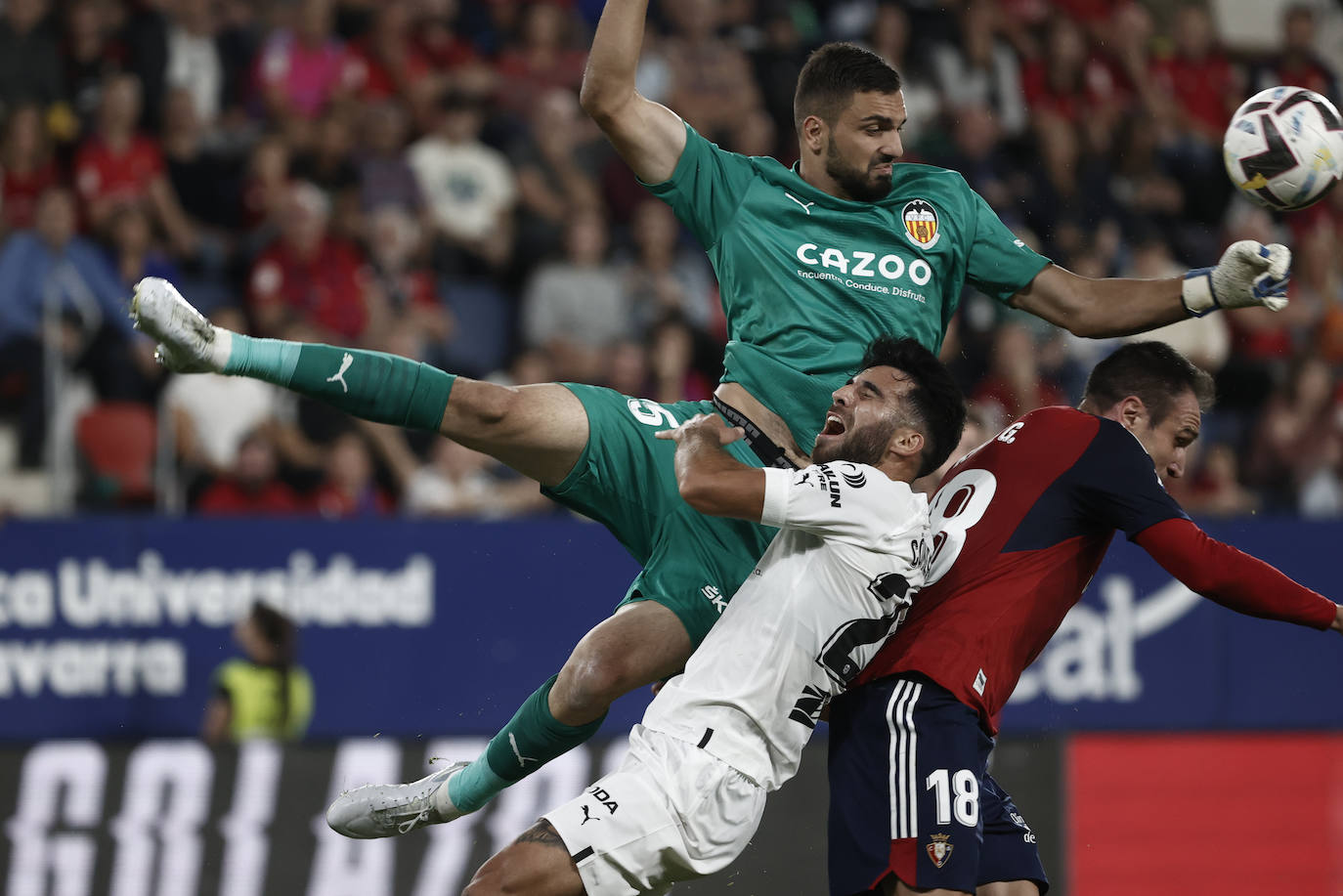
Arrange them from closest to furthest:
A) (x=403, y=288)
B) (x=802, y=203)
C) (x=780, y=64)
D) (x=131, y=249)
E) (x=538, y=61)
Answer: (x=802, y=203)
(x=131, y=249)
(x=403, y=288)
(x=538, y=61)
(x=780, y=64)

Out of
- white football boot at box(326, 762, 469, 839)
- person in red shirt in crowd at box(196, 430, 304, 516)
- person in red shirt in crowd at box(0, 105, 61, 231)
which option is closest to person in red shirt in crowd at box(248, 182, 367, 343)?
person in red shirt in crowd at box(196, 430, 304, 516)

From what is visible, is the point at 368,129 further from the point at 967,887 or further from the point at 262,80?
the point at 967,887

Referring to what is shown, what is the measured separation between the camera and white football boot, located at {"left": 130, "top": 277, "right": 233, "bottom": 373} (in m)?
4.85

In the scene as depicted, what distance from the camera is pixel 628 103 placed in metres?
5.50

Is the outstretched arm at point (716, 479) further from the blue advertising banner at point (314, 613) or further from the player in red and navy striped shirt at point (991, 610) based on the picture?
the blue advertising banner at point (314, 613)

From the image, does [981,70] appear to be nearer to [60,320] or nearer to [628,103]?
[60,320]

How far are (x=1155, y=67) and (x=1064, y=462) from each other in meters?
9.90

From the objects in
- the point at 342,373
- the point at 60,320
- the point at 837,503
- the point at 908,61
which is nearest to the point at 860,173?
the point at 837,503

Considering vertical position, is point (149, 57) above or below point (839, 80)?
above

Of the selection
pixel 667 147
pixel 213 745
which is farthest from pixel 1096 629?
pixel 667 147

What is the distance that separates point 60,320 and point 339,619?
2515mm

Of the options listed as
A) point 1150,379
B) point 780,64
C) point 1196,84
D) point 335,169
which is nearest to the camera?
point 1150,379

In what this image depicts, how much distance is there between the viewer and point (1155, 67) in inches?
556

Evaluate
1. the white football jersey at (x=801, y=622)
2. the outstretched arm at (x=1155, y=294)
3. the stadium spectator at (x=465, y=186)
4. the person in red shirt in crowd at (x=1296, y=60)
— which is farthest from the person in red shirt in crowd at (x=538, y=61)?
the white football jersey at (x=801, y=622)
